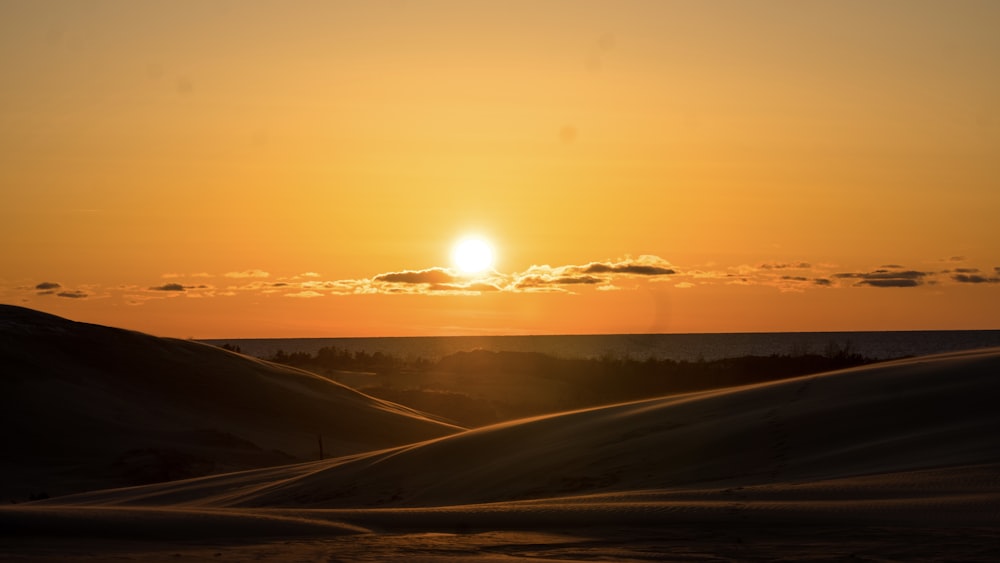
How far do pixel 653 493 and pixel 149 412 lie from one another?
14084 millimetres

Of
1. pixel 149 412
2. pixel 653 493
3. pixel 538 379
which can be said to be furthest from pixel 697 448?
pixel 538 379

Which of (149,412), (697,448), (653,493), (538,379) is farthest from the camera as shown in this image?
(538,379)

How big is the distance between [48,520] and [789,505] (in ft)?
14.6

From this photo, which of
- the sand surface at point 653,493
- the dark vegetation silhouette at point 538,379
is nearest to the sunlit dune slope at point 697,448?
the sand surface at point 653,493

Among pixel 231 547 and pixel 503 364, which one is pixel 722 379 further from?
pixel 231 547

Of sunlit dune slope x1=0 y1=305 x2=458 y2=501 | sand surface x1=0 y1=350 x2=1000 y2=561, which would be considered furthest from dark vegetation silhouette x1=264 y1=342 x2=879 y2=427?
sand surface x1=0 y1=350 x2=1000 y2=561

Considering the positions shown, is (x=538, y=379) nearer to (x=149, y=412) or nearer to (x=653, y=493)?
(x=149, y=412)

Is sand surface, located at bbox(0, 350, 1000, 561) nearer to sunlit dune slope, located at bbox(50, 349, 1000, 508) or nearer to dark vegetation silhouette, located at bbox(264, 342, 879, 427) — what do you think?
sunlit dune slope, located at bbox(50, 349, 1000, 508)

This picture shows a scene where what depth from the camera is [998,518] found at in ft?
17.3

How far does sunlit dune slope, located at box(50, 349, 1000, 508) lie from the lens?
767cm

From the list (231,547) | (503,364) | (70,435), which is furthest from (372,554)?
(503,364)

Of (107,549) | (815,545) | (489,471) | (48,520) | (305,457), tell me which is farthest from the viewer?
(305,457)

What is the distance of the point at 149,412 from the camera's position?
19031mm

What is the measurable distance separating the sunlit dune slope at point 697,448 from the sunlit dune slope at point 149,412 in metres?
4.11
